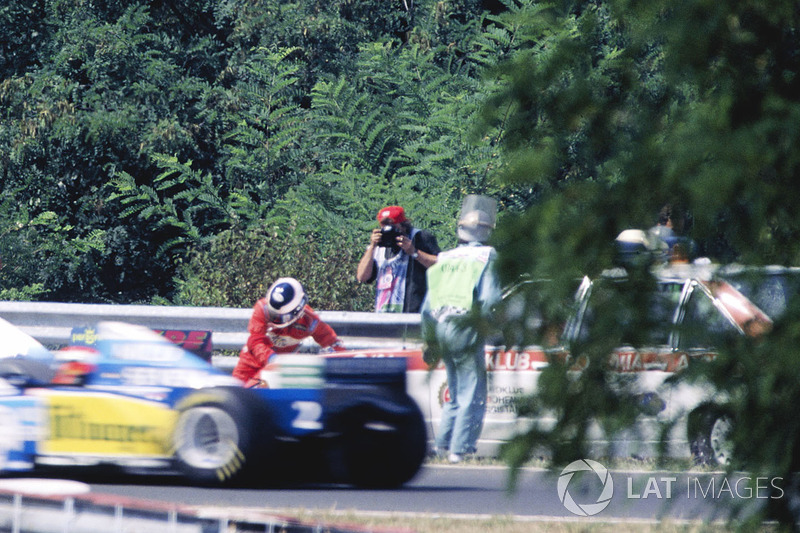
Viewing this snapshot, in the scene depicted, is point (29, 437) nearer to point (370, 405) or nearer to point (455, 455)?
point (370, 405)

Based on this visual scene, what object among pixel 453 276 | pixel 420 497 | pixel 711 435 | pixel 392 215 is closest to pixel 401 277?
pixel 392 215

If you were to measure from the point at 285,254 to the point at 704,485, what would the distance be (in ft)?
38.7

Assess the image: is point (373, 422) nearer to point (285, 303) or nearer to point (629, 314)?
point (285, 303)

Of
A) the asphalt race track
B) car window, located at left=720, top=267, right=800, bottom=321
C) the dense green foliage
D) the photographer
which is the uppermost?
the dense green foliage

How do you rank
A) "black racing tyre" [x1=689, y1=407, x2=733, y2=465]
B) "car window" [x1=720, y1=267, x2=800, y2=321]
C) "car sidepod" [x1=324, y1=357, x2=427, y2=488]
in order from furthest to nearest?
"car sidepod" [x1=324, y1=357, x2=427, y2=488]
"black racing tyre" [x1=689, y1=407, x2=733, y2=465]
"car window" [x1=720, y1=267, x2=800, y2=321]

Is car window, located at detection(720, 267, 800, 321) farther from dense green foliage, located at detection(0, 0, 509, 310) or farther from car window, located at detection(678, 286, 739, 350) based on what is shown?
dense green foliage, located at detection(0, 0, 509, 310)

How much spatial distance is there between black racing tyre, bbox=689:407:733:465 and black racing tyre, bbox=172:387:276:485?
4.58 m

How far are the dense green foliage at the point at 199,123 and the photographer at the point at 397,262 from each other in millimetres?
7128

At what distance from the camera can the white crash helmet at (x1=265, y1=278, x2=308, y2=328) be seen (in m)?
8.73

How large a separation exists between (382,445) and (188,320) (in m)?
3.49

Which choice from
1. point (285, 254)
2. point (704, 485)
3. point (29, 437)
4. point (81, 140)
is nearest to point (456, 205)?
point (285, 254)

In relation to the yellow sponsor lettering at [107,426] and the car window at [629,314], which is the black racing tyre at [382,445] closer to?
the yellow sponsor lettering at [107,426]

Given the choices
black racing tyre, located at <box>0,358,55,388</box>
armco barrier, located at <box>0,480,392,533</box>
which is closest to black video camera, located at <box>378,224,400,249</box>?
black racing tyre, located at <box>0,358,55,388</box>

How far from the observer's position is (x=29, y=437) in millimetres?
7859
